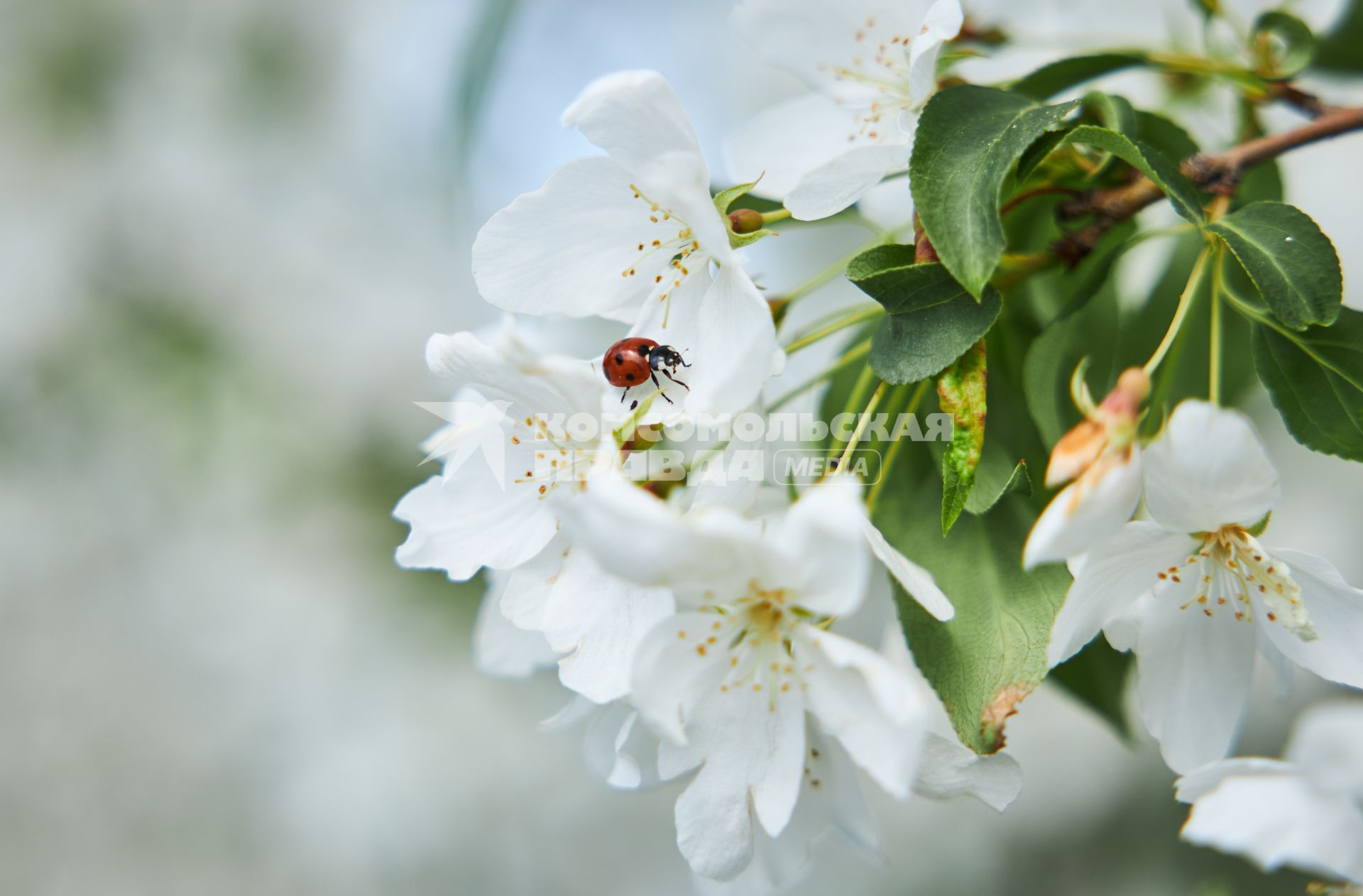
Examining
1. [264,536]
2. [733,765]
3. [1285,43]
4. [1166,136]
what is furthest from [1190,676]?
[264,536]

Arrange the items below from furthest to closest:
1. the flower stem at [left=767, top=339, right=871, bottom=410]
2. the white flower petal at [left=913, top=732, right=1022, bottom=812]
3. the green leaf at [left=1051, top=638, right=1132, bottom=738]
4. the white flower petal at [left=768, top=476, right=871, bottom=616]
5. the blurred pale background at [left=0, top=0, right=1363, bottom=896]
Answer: the blurred pale background at [left=0, top=0, right=1363, bottom=896] → the green leaf at [left=1051, top=638, right=1132, bottom=738] → the flower stem at [left=767, top=339, right=871, bottom=410] → the white flower petal at [left=913, top=732, right=1022, bottom=812] → the white flower petal at [left=768, top=476, right=871, bottom=616]

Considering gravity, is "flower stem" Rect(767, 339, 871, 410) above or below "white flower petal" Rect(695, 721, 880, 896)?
above

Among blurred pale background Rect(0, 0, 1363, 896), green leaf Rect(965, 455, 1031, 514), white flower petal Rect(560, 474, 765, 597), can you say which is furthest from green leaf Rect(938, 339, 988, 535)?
blurred pale background Rect(0, 0, 1363, 896)

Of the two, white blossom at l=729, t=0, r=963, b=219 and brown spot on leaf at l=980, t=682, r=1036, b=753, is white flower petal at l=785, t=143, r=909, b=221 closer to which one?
white blossom at l=729, t=0, r=963, b=219

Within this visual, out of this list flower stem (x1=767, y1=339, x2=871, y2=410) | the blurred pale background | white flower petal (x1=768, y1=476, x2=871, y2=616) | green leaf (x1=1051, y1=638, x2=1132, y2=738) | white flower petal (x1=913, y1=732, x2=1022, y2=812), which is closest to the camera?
white flower petal (x1=768, y1=476, x2=871, y2=616)

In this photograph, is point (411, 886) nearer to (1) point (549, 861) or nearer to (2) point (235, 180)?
(1) point (549, 861)

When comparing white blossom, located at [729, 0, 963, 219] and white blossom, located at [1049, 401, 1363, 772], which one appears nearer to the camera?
white blossom, located at [1049, 401, 1363, 772]

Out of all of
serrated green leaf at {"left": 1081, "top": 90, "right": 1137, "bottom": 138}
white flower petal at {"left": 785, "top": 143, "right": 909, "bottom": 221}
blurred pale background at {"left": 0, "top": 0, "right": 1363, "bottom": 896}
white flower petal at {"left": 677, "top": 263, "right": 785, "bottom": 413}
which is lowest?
blurred pale background at {"left": 0, "top": 0, "right": 1363, "bottom": 896}
